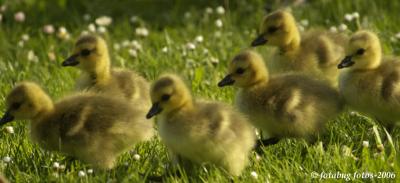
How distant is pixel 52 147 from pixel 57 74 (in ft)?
6.69

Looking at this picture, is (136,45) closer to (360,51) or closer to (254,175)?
(360,51)

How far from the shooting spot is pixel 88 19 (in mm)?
8750

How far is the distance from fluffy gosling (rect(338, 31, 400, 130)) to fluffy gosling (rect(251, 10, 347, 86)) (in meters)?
0.61

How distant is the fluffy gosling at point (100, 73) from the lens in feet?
19.7

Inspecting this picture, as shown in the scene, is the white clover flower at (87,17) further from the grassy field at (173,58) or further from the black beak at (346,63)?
the black beak at (346,63)

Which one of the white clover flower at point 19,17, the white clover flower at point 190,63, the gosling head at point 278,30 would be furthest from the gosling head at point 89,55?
the white clover flower at point 19,17

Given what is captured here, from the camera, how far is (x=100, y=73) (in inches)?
239

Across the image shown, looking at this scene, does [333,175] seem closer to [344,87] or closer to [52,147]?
[344,87]

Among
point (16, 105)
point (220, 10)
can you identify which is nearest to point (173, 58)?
point (220, 10)

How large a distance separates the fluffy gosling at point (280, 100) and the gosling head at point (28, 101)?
100 cm

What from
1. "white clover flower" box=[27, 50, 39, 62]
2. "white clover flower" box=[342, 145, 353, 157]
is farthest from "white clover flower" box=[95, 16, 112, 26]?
"white clover flower" box=[342, 145, 353, 157]

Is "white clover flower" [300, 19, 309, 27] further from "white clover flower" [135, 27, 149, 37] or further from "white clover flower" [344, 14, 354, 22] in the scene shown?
"white clover flower" [135, 27, 149, 37]

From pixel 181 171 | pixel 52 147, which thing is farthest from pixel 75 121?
pixel 181 171

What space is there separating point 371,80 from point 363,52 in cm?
19
